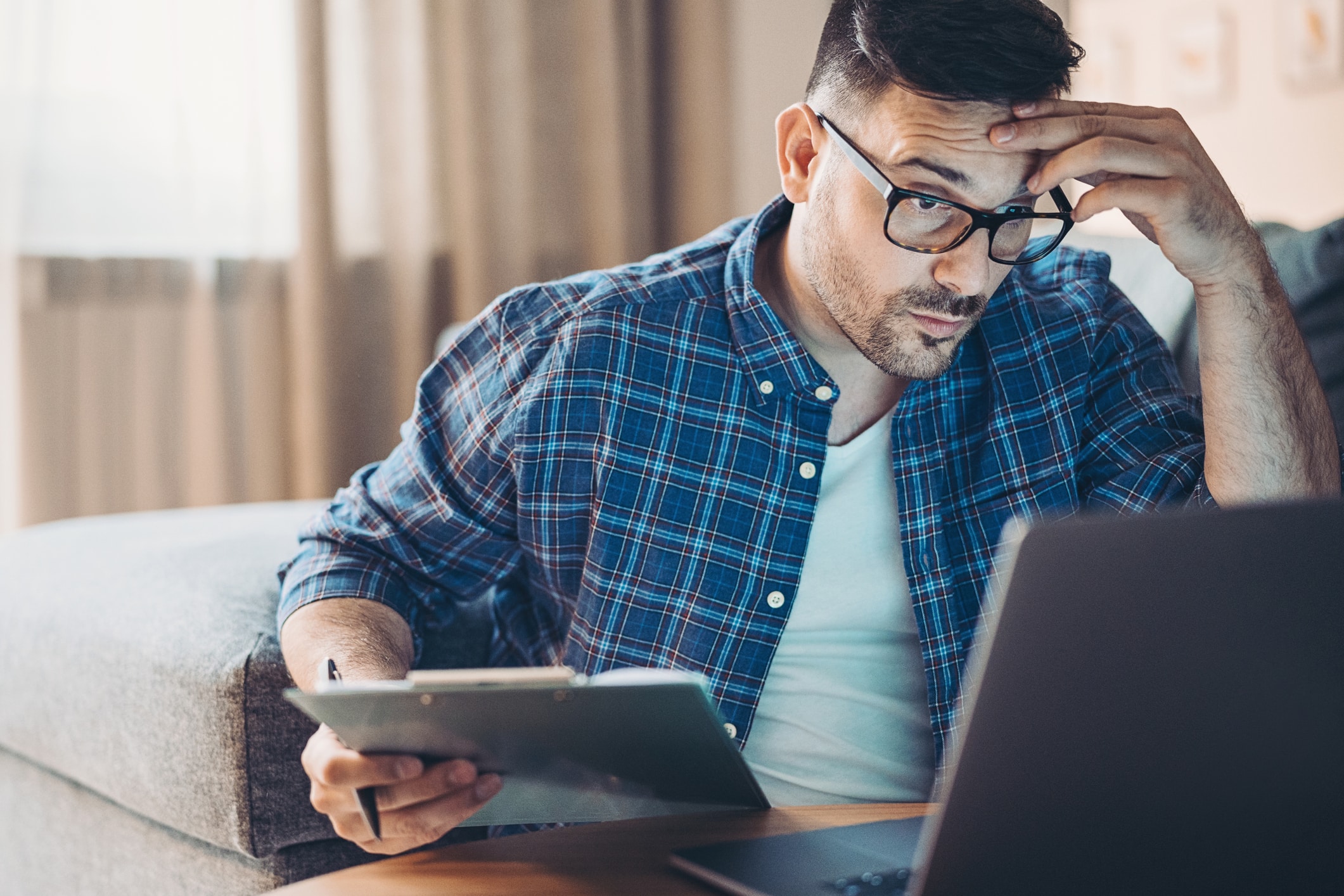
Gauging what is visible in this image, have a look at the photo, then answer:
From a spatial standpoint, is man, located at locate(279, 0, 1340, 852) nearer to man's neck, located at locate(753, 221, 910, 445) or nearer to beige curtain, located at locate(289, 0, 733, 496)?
man's neck, located at locate(753, 221, 910, 445)

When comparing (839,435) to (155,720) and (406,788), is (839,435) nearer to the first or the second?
(406,788)

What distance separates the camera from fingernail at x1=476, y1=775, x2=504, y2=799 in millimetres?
690

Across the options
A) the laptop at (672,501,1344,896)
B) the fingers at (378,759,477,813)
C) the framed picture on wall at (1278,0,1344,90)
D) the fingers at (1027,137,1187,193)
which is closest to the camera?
the laptop at (672,501,1344,896)

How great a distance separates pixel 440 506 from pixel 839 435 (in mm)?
369

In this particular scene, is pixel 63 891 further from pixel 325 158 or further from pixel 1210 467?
pixel 325 158

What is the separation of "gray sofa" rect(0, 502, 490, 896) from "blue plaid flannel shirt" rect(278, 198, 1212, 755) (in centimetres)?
10

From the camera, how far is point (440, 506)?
1082 mm

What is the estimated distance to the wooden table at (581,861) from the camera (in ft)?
1.96

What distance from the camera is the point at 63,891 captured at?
1329mm

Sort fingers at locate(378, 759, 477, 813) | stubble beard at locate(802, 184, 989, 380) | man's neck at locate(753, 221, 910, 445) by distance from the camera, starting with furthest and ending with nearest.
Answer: man's neck at locate(753, 221, 910, 445), stubble beard at locate(802, 184, 989, 380), fingers at locate(378, 759, 477, 813)

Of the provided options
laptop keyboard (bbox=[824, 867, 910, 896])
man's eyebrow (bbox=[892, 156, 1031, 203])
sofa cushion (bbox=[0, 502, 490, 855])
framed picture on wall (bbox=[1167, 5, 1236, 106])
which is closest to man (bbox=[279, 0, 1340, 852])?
man's eyebrow (bbox=[892, 156, 1031, 203])

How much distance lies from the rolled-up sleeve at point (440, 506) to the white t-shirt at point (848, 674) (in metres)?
0.27

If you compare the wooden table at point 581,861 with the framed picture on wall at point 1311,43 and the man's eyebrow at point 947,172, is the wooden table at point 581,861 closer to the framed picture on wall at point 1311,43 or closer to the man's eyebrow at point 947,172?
the man's eyebrow at point 947,172

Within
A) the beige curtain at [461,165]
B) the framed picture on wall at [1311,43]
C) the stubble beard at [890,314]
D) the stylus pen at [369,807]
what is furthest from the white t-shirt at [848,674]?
the framed picture on wall at [1311,43]
